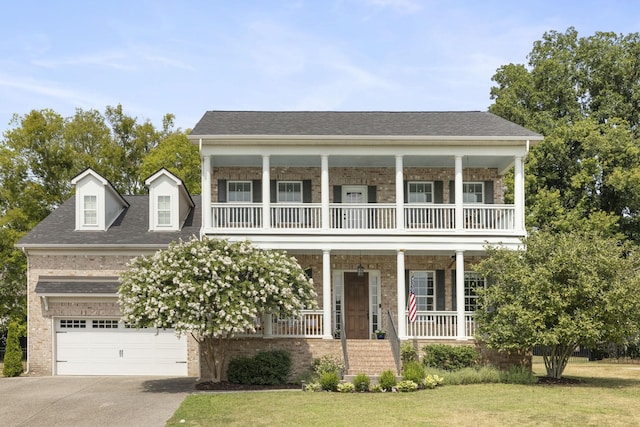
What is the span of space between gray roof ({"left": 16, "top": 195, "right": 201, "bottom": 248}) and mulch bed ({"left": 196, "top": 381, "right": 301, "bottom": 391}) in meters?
5.75

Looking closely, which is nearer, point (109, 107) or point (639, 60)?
point (639, 60)

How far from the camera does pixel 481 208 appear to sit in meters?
22.4

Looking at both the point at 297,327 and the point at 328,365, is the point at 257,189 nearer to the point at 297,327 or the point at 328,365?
the point at 297,327

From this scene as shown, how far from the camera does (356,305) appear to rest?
24.0 meters

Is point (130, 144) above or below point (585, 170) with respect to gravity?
above

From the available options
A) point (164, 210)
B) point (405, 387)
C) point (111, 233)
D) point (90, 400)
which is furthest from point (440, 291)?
point (90, 400)

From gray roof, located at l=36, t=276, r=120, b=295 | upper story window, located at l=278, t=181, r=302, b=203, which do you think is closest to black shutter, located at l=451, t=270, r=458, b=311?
upper story window, located at l=278, t=181, r=302, b=203

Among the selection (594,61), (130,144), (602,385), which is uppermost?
(594,61)

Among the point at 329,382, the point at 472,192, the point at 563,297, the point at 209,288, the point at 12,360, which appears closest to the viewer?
the point at 329,382

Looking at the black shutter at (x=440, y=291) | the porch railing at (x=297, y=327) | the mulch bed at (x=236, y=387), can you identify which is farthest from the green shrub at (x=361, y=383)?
the black shutter at (x=440, y=291)

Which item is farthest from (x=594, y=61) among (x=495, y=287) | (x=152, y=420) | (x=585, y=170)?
(x=152, y=420)

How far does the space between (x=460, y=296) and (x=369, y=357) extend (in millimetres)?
3417

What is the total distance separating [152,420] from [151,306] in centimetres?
461

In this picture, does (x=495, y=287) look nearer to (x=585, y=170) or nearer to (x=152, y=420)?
(x=152, y=420)
